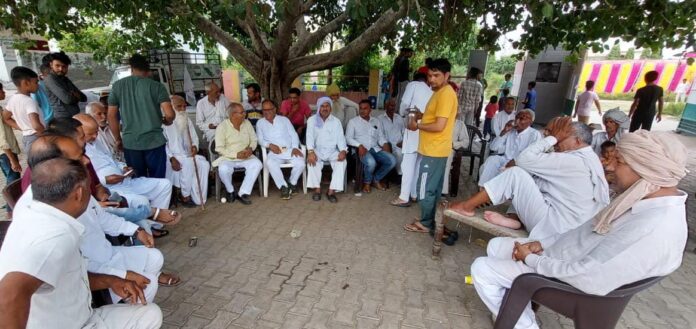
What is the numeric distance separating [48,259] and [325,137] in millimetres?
3736

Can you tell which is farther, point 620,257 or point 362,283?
point 362,283

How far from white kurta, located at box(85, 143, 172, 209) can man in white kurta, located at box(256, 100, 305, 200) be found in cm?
141

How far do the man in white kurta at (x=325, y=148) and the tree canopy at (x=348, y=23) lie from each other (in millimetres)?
1296

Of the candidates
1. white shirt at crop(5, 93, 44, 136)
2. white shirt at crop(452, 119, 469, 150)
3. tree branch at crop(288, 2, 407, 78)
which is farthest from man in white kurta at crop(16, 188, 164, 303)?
tree branch at crop(288, 2, 407, 78)

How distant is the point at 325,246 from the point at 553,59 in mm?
11915

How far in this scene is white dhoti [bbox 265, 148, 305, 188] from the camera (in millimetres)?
4598

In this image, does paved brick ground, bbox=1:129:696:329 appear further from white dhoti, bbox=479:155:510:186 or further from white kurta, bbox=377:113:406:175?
white kurta, bbox=377:113:406:175

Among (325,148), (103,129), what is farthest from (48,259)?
(325,148)

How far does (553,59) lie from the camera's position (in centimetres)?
1155

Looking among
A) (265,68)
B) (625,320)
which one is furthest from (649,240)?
(265,68)

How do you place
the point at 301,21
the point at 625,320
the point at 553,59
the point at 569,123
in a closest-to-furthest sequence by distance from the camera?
the point at 625,320 → the point at 569,123 → the point at 301,21 → the point at 553,59

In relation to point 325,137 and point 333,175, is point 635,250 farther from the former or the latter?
point 325,137

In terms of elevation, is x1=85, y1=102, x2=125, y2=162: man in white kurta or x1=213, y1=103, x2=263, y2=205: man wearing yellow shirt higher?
x1=85, y1=102, x2=125, y2=162: man in white kurta

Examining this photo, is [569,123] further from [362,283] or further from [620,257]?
[362,283]
